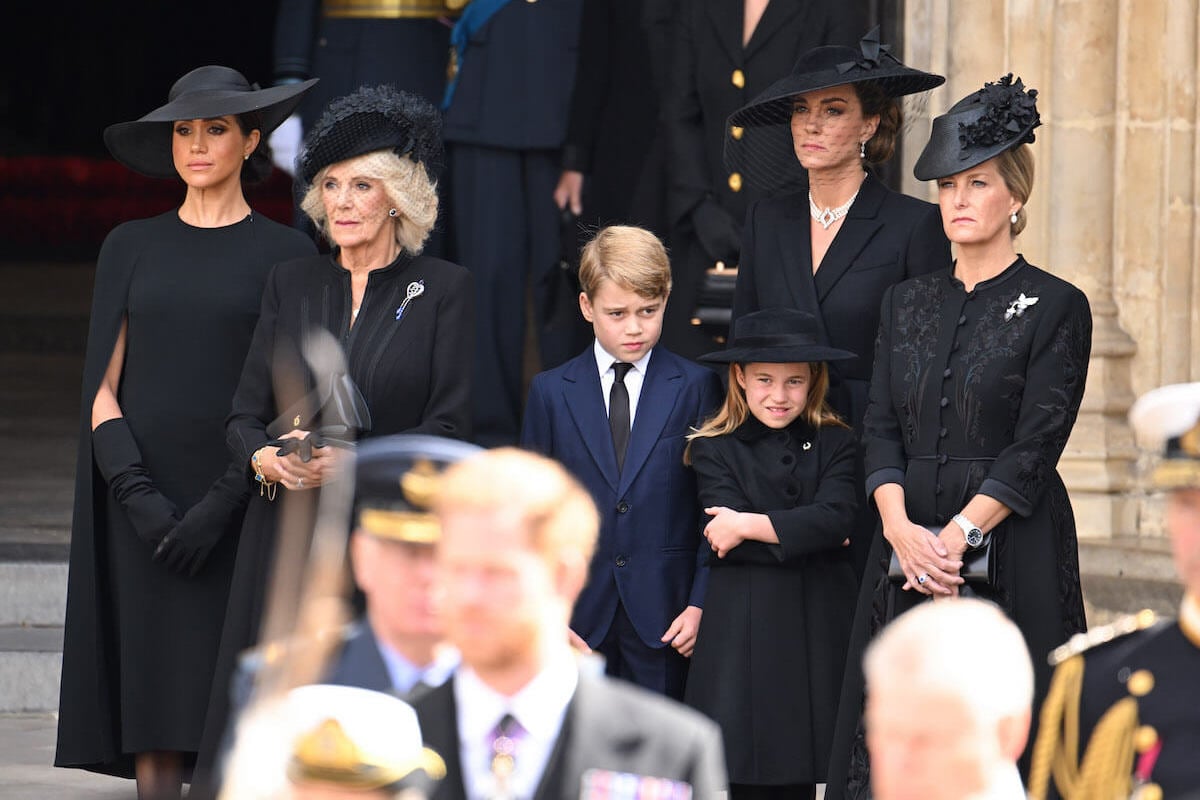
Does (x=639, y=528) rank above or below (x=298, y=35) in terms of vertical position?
below

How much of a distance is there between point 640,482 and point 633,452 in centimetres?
7

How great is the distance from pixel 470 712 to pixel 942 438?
217 cm

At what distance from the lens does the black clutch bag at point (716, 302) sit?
588cm

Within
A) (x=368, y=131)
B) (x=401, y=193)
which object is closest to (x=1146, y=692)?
(x=401, y=193)

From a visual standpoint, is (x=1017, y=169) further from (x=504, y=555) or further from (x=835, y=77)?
(x=504, y=555)

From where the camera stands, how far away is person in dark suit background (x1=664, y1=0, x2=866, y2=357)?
6223 millimetres

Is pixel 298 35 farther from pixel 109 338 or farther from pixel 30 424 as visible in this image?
pixel 30 424

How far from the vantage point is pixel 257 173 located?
537cm

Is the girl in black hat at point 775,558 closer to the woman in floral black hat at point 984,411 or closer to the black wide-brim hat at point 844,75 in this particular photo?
the woman in floral black hat at point 984,411

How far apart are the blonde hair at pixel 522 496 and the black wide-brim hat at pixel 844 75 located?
2.65 meters

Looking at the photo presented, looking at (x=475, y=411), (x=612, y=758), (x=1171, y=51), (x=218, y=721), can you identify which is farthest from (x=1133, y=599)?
(x=612, y=758)

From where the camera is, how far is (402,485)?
261cm

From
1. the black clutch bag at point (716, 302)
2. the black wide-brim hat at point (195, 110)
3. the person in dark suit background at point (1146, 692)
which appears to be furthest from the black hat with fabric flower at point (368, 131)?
the person in dark suit background at point (1146, 692)

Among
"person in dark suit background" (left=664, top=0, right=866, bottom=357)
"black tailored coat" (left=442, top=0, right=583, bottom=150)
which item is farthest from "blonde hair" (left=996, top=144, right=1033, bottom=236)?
"black tailored coat" (left=442, top=0, right=583, bottom=150)
